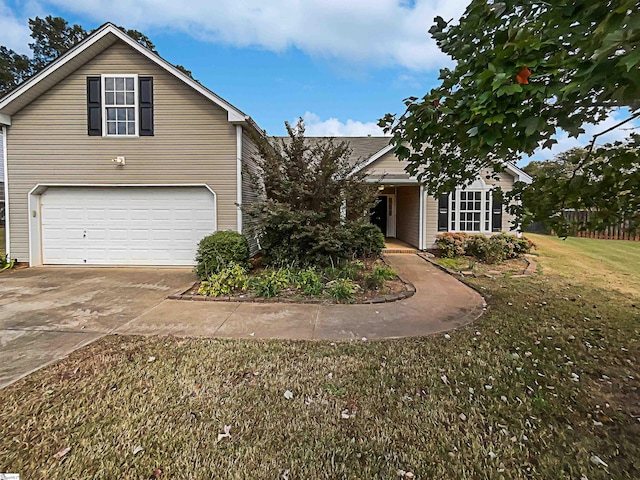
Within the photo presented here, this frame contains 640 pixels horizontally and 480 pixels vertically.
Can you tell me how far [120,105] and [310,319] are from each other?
8.36m

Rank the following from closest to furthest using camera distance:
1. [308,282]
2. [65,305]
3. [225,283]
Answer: [65,305], [225,283], [308,282]

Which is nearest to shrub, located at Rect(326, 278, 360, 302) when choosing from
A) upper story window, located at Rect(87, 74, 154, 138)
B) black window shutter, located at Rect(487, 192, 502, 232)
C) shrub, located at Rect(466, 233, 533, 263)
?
shrub, located at Rect(466, 233, 533, 263)

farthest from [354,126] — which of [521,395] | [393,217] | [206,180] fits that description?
[521,395]

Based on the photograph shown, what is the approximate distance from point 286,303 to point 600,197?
4.74m

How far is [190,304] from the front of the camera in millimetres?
6062

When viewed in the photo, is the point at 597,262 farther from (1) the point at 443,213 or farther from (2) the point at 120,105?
(2) the point at 120,105

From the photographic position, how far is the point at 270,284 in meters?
6.59

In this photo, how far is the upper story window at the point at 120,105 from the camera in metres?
9.12

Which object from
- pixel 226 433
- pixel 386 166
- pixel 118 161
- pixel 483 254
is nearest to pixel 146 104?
pixel 118 161

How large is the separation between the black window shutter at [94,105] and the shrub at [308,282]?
704cm

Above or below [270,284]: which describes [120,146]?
above

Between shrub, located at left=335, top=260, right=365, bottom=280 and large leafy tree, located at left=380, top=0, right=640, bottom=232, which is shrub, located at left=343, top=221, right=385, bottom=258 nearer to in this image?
shrub, located at left=335, top=260, right=365, bottom=280

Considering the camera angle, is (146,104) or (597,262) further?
(597,262)

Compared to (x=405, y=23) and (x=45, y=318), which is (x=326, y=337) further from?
(x=405, y=23)
